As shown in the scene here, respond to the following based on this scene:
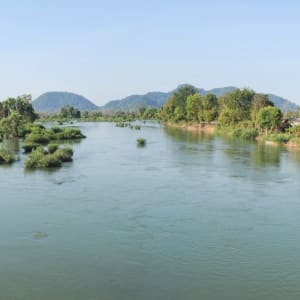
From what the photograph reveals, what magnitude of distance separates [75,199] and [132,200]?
252cm

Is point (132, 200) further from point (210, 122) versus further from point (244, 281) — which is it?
point (210, 122)

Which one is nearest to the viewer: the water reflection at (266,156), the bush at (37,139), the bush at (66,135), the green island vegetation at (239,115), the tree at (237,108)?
the water reflection at (266,156)

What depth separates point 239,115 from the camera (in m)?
62.0

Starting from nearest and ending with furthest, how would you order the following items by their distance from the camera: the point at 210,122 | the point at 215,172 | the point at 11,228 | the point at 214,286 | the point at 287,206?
the point at 214,286, the point at 11,228, the point at 287,206, the point at 215,172, the point at 210,122

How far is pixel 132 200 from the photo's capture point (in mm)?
18594

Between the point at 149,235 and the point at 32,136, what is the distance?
1303 inches

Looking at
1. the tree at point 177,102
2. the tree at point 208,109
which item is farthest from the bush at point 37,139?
the tree at point 177,102

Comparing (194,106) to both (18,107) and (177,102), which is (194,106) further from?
(18,107)

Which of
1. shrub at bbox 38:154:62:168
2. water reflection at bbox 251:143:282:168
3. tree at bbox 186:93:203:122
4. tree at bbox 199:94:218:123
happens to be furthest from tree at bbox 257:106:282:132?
tree at bbox 186:93:203:122

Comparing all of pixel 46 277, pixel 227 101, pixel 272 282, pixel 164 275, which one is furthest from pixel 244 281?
pixel 227 101

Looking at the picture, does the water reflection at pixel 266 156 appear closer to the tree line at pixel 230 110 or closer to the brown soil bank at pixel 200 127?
the tree line at pixel 230 110

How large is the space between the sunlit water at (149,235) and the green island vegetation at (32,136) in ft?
6.37

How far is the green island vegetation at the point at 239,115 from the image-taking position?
159 feet

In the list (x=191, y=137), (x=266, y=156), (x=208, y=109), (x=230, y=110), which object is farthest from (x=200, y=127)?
(x=266, y=156)
